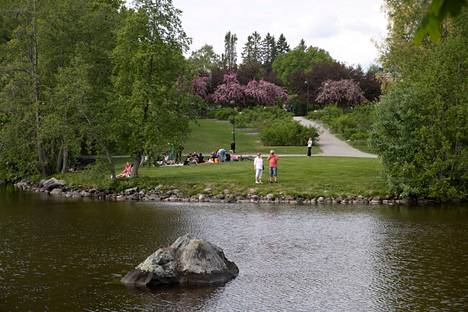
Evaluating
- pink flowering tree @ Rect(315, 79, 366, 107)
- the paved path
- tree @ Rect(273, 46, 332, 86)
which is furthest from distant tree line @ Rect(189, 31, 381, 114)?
tree @ Rect(273, 46, 332, 86)

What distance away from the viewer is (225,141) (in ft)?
207

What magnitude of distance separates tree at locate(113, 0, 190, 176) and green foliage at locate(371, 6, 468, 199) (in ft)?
39.5

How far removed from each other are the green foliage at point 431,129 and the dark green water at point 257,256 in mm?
2219

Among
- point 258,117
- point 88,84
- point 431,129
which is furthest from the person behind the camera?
point 258,117

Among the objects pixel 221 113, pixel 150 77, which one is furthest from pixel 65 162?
pixel 221 113

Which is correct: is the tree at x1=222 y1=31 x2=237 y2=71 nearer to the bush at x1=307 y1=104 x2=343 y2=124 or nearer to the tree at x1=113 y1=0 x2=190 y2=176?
the bush at x1=307 y1=104 x2=343 y2=124

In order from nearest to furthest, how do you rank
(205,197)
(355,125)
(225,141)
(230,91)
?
(205,197)
(355,125)
(225,141)
(230,91)

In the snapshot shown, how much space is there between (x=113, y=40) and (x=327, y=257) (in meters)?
30.7

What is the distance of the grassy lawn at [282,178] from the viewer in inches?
1262

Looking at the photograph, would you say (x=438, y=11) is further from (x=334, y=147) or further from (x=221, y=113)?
(x=221, y=113)

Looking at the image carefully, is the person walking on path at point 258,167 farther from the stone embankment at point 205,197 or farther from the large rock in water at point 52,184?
the large rock in water at point 52,184

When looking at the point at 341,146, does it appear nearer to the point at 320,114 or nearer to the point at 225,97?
the point at 320,114

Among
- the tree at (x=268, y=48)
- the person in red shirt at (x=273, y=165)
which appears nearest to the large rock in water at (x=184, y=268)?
the person in red shirt at (x=273, y=165)

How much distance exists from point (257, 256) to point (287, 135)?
3965 centimetres
